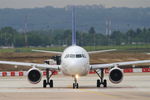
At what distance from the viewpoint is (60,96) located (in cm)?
3744

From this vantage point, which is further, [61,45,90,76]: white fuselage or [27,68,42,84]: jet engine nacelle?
[27,68,42,84]: jet engine nacelle

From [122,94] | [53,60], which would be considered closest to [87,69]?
[122,94]

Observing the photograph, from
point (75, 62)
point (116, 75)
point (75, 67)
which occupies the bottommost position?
point (116, 75)

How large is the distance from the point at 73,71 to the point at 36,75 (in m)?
3.93

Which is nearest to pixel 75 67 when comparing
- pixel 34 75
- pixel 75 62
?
pixel 75 62

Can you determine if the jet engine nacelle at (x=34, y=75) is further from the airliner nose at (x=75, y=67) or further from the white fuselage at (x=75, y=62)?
the airliner nose at (x=75, y=67)

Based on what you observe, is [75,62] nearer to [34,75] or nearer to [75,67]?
[75,67]

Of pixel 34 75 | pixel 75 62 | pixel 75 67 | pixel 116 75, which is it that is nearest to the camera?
pixel 75 67

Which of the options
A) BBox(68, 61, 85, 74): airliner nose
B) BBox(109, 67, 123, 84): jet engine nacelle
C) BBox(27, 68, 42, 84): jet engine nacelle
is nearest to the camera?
BBox(68, 61, 85, 74): airliner nose

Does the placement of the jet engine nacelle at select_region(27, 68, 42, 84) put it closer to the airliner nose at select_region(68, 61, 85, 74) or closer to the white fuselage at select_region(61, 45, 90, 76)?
the white fuselage at select_region(61, 45, 90, 76)

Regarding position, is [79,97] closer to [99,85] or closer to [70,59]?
[70,59]

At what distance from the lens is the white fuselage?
44.3m

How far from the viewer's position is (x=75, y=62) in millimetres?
44375

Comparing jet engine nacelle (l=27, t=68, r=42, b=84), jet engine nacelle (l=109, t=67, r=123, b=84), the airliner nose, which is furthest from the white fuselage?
jet engine nacelle (l=27, t=68, r=42, b=84)
